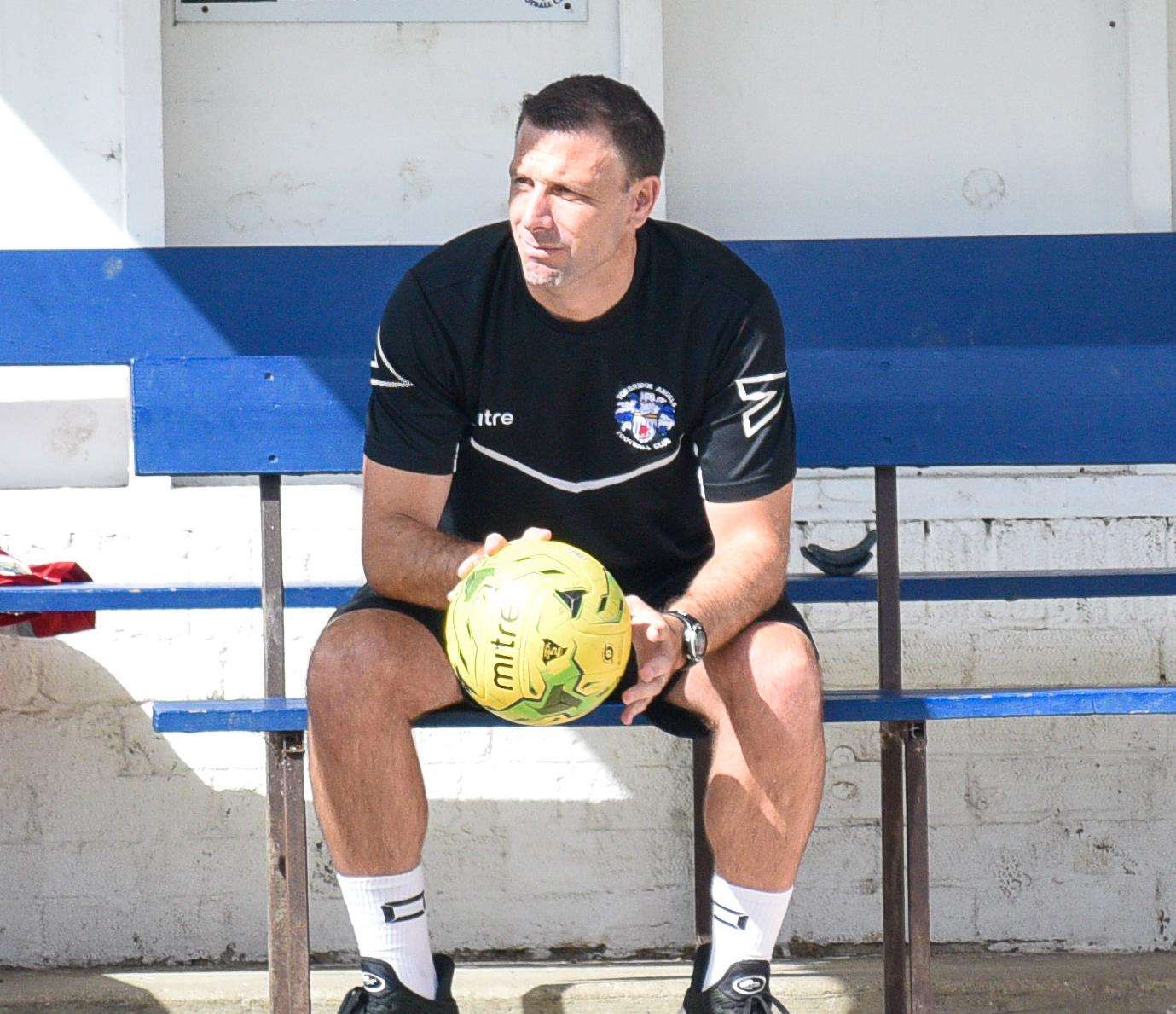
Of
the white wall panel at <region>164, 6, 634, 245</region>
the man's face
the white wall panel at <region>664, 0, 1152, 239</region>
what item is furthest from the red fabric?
the white wall panel at <region>664, 0, 1152, 239</region>

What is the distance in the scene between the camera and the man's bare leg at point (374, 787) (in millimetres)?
2371

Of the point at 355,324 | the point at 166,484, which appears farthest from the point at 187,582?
the point at 355,324

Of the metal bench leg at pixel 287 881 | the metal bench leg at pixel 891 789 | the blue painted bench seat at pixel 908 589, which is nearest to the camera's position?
the metal bench leg at pixel 287 881

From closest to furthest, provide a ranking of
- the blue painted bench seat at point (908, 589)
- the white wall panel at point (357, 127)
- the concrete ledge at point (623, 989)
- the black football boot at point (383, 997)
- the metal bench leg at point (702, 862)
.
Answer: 1. the black football boot at point (383, 997)
2. the metal bench leg at point (702, 862)
3. the blue painted bench seat at point (908, 589)
4. the concrete ledge at point (623, 989)
5. the white wall panel at point (357, 127)

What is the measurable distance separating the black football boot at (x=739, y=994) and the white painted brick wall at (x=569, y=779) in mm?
1343

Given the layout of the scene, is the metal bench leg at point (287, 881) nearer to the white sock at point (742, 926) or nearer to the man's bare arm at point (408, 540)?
the man's bare arm at point (408, 540)

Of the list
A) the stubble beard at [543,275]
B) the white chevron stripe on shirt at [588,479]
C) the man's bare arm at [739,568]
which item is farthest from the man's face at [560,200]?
the man's bare arm at [739,568]

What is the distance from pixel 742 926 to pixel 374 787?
59 centimetres

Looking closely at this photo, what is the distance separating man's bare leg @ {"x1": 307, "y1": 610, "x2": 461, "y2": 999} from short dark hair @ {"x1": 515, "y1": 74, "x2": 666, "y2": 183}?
2.85 ft

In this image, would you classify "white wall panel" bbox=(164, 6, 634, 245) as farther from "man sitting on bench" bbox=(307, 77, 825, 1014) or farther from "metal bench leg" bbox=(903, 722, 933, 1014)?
"metal bench leg" bbox=(903, 722, 933, 1014)

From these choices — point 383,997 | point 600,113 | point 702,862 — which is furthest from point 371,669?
point 702,862

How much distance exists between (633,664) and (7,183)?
223cm

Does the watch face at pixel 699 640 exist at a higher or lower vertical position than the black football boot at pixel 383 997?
higher

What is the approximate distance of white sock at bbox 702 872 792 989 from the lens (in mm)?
2412
